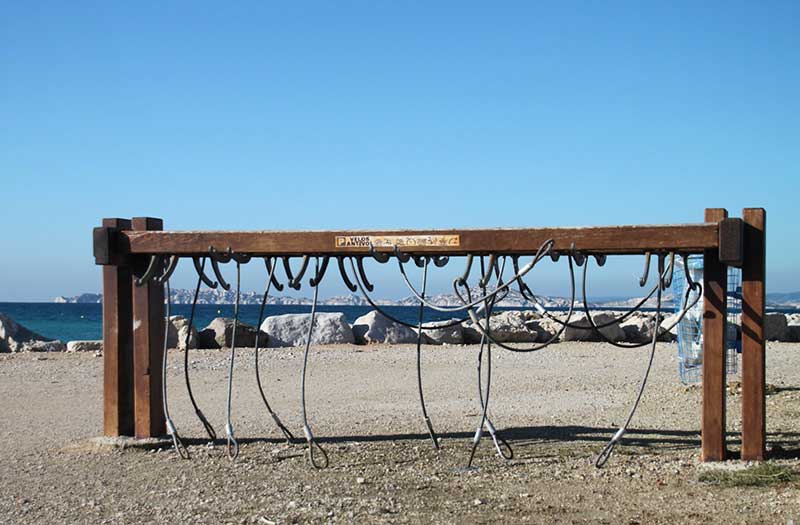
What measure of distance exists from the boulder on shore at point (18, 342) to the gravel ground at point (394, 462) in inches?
389

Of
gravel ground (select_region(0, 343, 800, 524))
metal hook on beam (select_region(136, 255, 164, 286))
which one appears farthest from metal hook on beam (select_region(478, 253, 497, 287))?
metal hook on beam (select_region(136, 255, 164, 286))

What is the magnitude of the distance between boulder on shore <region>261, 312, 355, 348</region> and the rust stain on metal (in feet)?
49.6

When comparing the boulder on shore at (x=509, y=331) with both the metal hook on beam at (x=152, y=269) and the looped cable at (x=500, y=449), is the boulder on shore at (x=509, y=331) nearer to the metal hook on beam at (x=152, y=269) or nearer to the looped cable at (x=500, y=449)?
the looped cable at (x=500, y=449)

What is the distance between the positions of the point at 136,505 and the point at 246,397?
641 cm

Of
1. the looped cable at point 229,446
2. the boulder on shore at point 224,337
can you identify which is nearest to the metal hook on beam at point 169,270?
the looped cable at point 229,446

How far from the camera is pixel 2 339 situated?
24859 millimetres

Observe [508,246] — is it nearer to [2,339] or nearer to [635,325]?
[635,325]

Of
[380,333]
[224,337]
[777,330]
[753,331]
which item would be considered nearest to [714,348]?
[753,331]

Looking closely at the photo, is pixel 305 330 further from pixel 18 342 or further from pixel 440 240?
pixel 440 240

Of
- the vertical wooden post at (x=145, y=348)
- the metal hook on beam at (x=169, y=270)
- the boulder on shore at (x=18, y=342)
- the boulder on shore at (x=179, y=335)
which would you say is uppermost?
the metal hook on beam at (x=169, y=270)

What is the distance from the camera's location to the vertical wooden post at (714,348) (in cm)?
739

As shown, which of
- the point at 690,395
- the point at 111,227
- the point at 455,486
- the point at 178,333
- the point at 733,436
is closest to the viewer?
the point at 455,486

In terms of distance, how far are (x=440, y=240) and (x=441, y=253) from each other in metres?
0.14

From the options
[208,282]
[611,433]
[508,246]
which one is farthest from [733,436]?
[208,282]
